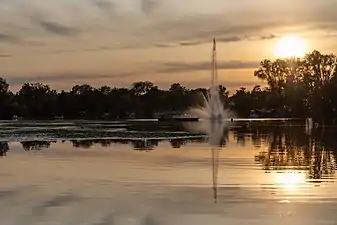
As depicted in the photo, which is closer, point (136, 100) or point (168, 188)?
point (168, 188)

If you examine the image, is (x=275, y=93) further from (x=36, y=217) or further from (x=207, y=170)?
(x=36, y=217)

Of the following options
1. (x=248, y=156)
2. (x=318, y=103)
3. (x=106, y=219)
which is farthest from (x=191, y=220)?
(x=318, y=103)

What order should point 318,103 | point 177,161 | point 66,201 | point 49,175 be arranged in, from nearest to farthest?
point 66,201 < point 49,175 < point 177,161 < point 318,103

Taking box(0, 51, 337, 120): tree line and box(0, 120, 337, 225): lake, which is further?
box(0, 51, 337, 120): tree line

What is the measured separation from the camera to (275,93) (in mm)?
145750

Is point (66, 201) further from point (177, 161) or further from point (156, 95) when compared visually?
point (156, 95)

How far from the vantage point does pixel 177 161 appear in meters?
26.2

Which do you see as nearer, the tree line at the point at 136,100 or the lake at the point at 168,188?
the lake at the point at 168,188

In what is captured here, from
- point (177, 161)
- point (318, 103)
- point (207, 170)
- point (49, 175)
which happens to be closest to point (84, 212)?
point (49, 175)

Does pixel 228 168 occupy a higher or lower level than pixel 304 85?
lower

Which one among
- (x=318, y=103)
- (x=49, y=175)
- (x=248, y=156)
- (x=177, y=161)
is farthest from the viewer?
(x=318, y=103)

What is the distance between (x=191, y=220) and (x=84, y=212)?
2.31 metres

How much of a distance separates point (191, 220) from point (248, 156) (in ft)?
52.7

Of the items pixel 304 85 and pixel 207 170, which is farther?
pixel 304 85
